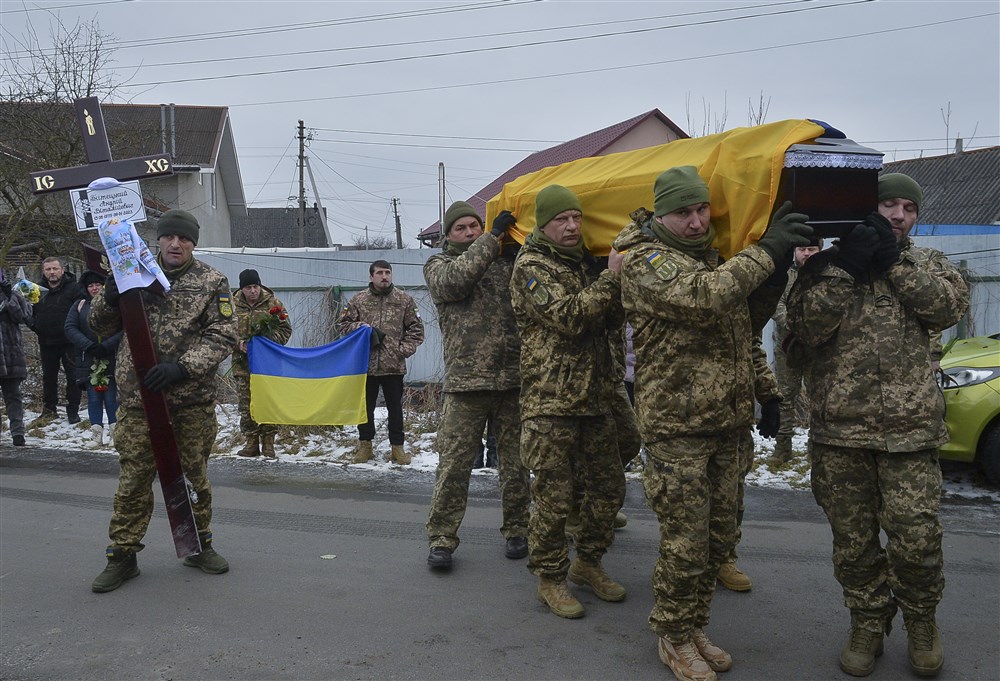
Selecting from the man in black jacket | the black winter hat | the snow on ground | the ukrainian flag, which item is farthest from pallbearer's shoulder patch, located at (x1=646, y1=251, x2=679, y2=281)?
the man in black jacket

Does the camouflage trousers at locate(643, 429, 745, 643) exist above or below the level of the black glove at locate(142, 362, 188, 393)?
below

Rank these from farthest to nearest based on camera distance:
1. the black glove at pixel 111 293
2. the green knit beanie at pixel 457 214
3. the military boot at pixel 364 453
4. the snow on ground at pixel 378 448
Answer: the military boot at pixel 364 453 → the snow on ground at pixel 378 448 → the green knit beanie at pixel 457 214 → the black glove at pixel 111 293

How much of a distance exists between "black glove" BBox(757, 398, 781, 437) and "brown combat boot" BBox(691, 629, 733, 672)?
3.55ft

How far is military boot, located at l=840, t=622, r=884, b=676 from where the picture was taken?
3.41 m

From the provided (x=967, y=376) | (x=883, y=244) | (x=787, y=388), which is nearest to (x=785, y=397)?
(x=787, y=388)

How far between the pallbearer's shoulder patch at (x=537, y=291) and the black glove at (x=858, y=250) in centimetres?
137

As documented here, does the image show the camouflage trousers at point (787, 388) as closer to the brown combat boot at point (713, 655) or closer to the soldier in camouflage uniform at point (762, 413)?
the soldier in camouflage uniform at point (762, 413)

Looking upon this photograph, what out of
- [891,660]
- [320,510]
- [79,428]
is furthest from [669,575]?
[79,428]

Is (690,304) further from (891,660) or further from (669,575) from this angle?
(891,660)

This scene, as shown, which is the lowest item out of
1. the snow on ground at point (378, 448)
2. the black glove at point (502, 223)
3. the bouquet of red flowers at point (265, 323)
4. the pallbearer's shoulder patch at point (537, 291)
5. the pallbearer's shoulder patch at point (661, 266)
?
the snow on ground at point (378, 448)

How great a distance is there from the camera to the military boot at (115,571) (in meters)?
4.52

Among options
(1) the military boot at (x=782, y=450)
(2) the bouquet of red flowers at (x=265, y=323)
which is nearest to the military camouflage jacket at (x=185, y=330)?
(2) the bouquet of red flowers at (x=265, y=323)

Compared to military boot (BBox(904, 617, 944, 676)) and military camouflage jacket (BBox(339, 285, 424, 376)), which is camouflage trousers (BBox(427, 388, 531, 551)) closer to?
military boot (BBox(904, 617, 944, 676))

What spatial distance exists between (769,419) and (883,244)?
3.73 ft
